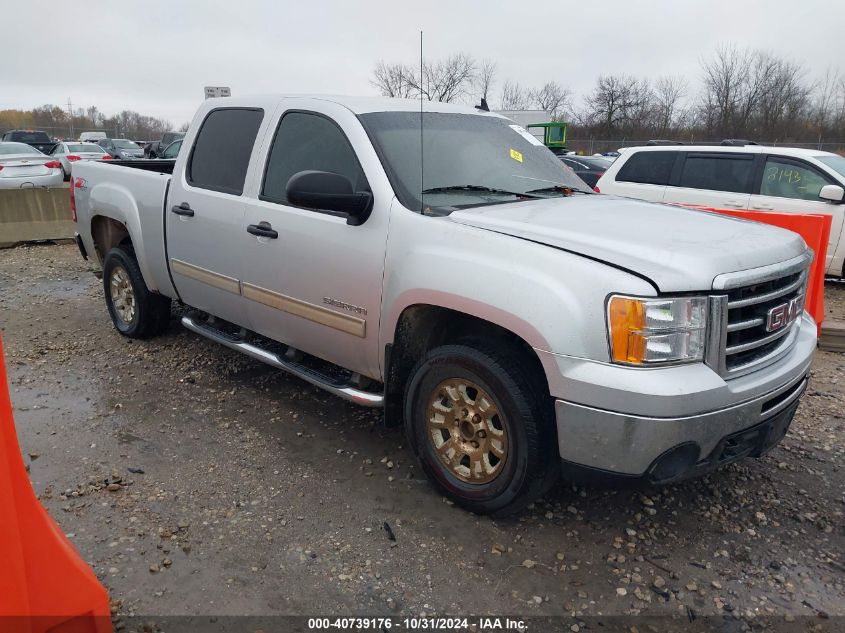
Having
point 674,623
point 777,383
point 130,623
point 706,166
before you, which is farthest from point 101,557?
point 706,166

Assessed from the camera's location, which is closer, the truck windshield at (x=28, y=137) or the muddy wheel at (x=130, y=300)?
the muddy wheel at (x=130, y=300)

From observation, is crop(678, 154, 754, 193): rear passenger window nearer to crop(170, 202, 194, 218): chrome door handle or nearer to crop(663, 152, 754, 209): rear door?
crop(663, 152, 754, 209): rear door

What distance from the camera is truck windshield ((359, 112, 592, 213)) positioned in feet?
11.0

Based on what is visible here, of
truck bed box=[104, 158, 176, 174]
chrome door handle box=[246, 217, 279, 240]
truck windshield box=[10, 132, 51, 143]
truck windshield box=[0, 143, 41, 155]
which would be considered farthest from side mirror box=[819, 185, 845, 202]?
truck windshield box=[10, 132, 51, 143]

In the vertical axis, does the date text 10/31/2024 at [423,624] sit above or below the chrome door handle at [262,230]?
below

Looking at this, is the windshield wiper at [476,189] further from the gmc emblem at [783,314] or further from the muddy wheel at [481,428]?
the gmc emblem at [783,314]

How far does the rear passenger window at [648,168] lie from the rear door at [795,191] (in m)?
1.08

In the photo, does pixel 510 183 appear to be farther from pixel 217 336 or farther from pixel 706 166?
pixel 706 166

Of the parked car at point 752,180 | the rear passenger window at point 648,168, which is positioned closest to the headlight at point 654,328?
the parked car at point 752,180

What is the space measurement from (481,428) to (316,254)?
1304 millimetres

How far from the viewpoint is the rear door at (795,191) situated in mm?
7484

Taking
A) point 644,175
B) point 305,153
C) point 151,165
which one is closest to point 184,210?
point 305,153

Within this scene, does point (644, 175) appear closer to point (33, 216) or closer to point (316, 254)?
point (316, 254)

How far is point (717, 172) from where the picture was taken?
801 cm
